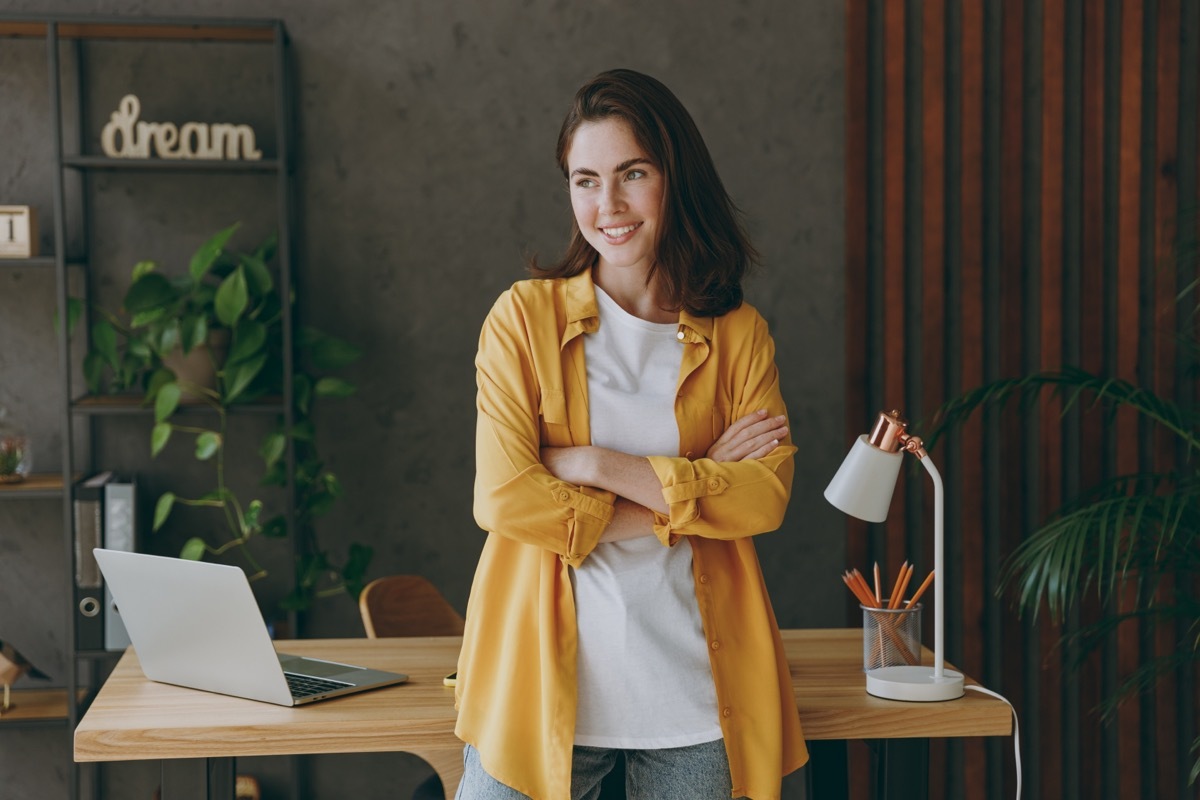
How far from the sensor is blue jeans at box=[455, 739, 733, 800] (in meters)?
1.74

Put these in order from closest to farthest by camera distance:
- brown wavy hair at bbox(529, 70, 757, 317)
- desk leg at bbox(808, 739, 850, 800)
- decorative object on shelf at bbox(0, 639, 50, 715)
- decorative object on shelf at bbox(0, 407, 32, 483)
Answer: brown wavy hair at bbox(529, 70, 757, 317) → desk leg at bbox(808, 739, 850, 800) → decorative object on shelf at bbox(0, 639, 50, 715) → decorative object on shelf at bbox(0, 407, 32, 483)

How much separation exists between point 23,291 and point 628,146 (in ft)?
7.77

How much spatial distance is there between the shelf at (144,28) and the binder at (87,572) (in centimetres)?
122

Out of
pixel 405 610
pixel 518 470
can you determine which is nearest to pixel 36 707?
pixel 405 610

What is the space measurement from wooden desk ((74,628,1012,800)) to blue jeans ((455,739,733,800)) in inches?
10.8

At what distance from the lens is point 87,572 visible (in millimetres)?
3223

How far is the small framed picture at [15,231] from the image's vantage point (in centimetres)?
324

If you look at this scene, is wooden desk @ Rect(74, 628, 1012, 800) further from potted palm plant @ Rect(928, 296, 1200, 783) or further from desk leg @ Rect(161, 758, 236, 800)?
potted palm plant @ Rect(928, 296, 1200, 783)

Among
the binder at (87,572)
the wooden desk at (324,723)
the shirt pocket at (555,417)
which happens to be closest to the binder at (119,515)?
the binder at (87,572)

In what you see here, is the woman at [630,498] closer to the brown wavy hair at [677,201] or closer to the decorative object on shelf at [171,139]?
the brown wavy hair at [677,201]

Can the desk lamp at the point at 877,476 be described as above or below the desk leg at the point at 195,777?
above

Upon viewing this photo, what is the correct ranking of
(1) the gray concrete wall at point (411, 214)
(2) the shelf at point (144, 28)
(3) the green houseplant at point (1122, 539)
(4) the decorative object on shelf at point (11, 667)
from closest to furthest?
(3) the green houseplant at point (1122, 539) < (4) the decorative object on shelf at point (11, 667) < (2) the shelf at point (144, 28) < (1) the gray concrete wall at point (411, 214)

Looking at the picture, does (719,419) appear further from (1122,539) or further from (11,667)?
(11,667)

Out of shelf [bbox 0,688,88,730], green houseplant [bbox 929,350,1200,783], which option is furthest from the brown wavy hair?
shelf [bbox 0,688,88,730]
